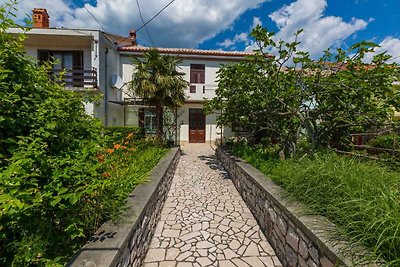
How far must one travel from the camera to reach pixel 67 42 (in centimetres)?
1167

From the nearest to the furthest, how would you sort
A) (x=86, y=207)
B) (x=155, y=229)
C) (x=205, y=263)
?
(x=86, y=207) < (x=205, y=263) < (x=155, y=229)

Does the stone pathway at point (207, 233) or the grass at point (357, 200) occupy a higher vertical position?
the grass at point (357, 200)

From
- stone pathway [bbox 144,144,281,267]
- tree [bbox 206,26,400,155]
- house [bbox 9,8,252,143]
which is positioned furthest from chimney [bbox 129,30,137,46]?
stone pathway [bbox 144,144,281,267]

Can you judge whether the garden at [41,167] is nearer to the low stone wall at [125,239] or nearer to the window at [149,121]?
the low stone wall at [125,239]

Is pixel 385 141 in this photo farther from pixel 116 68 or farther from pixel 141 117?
pixel 116 68

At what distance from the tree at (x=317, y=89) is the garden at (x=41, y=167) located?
162 inches

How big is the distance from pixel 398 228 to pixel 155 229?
3.25m

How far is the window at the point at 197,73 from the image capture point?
14891 mm

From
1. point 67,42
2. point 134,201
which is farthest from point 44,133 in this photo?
point 67,42

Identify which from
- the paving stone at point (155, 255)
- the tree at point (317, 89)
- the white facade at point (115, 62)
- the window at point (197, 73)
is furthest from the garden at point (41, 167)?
the window at point (197, 73)

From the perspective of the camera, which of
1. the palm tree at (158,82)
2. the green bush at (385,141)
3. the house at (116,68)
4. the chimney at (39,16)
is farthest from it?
the chimney at (39,16)

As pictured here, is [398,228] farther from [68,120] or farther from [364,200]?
[68,120]

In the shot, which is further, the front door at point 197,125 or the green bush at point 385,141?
the front door at point 197,125

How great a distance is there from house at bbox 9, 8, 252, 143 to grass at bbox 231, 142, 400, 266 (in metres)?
7.50
